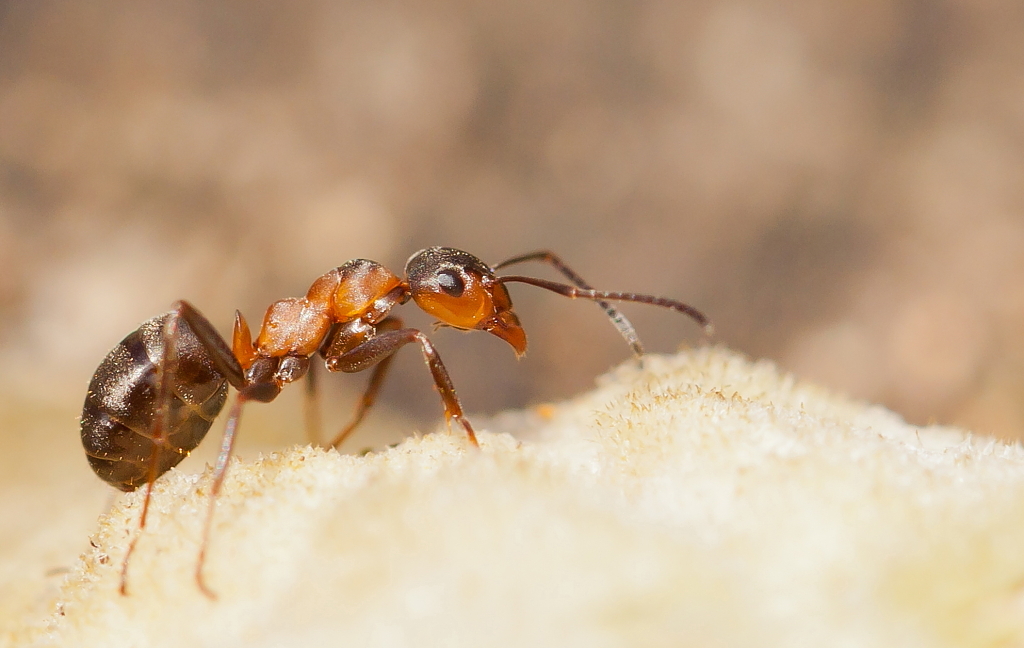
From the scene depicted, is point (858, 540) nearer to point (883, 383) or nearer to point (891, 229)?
point (883, 383)

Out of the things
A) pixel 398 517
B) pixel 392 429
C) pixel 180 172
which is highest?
pixel 398 517

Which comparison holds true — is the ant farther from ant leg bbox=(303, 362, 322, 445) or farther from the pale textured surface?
the pale textured surface

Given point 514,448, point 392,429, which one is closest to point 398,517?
point 514,448

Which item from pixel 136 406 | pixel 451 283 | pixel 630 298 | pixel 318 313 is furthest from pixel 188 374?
pixel 630 298

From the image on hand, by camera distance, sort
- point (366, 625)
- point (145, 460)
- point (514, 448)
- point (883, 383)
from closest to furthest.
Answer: point (366, 625), point (514, 448), point (145, 460), point (883, 383)

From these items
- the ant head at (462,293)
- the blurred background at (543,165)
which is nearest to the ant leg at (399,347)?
the ant head at (462,293)

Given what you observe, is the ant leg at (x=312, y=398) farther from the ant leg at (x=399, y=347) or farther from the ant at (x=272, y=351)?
the ant leg at (x=399, y=347)

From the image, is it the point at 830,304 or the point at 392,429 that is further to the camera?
→ the point at 830,304
